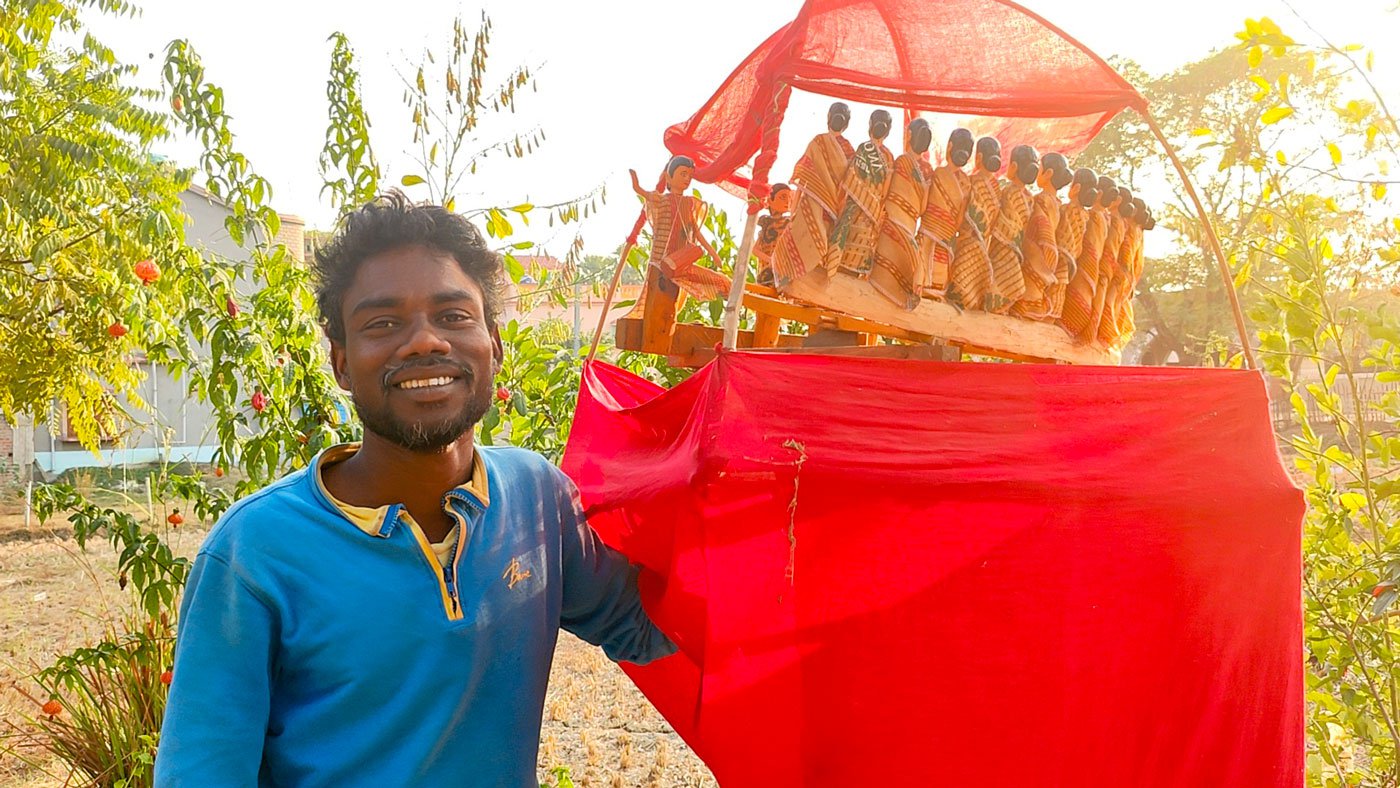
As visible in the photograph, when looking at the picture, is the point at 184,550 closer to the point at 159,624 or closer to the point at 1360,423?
the point at 159,624

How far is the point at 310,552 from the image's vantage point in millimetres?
1556

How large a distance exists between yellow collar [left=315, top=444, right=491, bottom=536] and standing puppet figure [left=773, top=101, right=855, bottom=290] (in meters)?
0.72

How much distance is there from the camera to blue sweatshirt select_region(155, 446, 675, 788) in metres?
1.47

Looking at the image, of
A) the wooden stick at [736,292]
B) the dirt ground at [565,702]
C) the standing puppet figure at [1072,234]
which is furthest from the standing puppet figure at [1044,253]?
the dirt ground at [565,702]

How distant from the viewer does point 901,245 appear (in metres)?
2.13

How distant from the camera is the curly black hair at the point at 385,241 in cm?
174

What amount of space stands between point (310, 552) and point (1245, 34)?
246 cm

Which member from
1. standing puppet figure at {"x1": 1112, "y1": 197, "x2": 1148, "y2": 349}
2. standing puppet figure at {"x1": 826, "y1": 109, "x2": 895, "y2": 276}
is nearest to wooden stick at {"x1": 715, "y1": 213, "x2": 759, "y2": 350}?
standing puppet figure at {"x1": 826, "y1": 109, "x2": 895, "y2": 276}

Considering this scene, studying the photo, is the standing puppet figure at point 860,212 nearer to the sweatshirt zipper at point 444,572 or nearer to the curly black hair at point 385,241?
the curly black hair at point 385,241

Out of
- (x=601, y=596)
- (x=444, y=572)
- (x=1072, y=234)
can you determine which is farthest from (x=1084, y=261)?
(x=444, y=572)

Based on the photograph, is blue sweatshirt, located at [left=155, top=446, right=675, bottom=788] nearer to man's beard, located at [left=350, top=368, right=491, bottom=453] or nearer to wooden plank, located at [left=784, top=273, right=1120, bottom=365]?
man's beard, located at [left=350, top=368, right=491, bottom=453]

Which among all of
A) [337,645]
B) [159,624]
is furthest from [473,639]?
[159,624]

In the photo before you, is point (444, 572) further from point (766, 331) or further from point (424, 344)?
point (766, 331)

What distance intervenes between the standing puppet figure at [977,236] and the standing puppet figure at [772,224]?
397 mm
